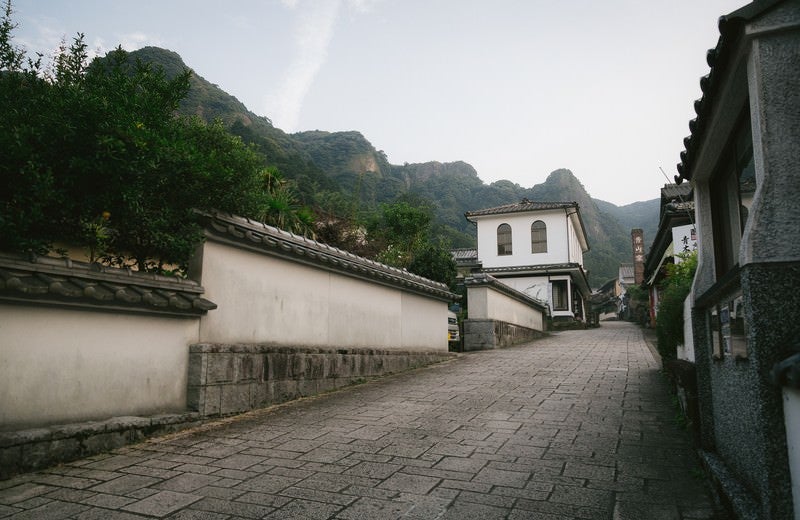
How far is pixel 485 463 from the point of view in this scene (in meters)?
4.63

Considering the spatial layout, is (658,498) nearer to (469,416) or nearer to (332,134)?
(469,416)

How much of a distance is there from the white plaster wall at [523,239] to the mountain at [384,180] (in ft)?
9.23

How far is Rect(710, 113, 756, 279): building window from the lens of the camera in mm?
3684

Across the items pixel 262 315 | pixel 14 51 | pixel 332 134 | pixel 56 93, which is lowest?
pixel 262 315

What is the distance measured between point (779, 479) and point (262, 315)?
255 inches

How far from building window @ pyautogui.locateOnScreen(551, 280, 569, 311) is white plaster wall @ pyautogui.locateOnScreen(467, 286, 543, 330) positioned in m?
10.6

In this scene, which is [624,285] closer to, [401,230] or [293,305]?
[401,230]

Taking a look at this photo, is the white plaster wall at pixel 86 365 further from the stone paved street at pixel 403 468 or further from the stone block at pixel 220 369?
the stone paved street at pixel 403 468

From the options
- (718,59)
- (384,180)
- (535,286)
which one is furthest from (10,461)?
(384,180)

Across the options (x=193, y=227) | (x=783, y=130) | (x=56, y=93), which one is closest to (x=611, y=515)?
(x=783, y=130)

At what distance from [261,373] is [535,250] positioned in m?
28.5

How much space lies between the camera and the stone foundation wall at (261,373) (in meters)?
6.24

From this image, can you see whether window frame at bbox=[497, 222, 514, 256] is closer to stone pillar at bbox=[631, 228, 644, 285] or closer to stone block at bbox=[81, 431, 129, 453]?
stone pillar at bbox=[631, 228, 644, 285]

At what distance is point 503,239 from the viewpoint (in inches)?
1348
